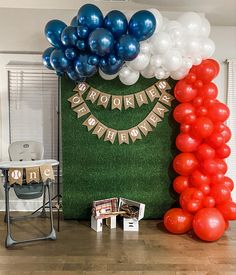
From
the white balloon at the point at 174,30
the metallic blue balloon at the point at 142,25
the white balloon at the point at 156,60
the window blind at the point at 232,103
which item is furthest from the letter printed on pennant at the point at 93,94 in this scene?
the window blind at the point at 232,103

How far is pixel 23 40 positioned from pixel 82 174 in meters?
1.83

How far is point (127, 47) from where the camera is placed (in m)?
2.47

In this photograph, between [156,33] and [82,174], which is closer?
[156,33]

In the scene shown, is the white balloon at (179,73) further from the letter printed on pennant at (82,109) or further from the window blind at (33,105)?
the window blind at (33,105)

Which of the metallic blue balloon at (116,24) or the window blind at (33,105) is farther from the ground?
the metallic blue balloon at (116,24)

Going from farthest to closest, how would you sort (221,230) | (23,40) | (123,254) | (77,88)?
(23,40) < (77,88) < (221,230) < (123,254)

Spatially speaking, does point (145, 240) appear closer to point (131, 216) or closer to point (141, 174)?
point (131, 216)

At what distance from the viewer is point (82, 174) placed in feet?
11.1

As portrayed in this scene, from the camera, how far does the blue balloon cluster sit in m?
2.48

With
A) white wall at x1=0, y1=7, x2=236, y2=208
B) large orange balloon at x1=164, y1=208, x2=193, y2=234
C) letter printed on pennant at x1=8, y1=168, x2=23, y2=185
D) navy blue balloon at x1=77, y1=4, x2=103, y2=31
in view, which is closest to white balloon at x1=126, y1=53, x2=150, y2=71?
navy blue balloon at x1=77, y1=4, x2=103, y2=31

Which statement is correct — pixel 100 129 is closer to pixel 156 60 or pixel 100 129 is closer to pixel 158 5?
pixel 156 60

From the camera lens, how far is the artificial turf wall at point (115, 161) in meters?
3.31

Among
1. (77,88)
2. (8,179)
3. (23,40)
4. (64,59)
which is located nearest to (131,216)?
(8,179)

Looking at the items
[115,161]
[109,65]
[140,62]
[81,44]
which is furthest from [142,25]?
[115,161]
